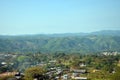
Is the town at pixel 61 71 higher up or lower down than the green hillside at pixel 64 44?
higher up

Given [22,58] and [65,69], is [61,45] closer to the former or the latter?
[22,58]

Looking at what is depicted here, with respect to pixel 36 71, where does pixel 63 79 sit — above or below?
below

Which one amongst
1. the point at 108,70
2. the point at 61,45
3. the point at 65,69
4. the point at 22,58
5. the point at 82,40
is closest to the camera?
the point at 108,70

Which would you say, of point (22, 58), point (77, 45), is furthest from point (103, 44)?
point (22, 58)

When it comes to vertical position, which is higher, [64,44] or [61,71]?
[61,71]

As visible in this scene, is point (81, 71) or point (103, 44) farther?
point (103, 44)

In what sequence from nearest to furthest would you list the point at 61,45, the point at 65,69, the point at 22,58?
the point at 65,69 < the point at 22,58 < the point at 61,45

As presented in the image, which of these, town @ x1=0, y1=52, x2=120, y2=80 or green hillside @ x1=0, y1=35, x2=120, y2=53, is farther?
green hillside @ x1=0, y1=35, x2=120, y2=53

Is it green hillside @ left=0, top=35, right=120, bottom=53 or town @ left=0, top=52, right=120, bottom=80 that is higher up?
town @ left=0, top=52, right=120, bottom=80

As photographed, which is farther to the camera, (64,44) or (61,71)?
(64,44)

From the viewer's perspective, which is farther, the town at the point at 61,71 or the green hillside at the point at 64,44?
the green hillside at the point at 64,44
